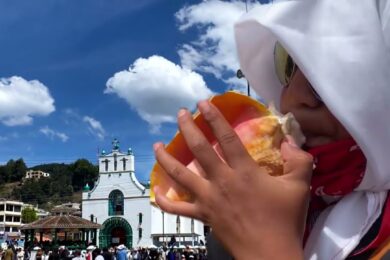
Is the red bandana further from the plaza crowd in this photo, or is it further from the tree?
→ the tree

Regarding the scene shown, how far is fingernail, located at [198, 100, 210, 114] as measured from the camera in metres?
0.81

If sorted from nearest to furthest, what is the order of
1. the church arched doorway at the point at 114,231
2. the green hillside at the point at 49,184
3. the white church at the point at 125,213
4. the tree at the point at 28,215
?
the white church at the point at 125,213
the church arched doorway at the point at 114,231
the tree at the point at 28,215
the green hillside at the point at 49,184

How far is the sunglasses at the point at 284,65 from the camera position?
1032 millimetres

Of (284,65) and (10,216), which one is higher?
(10,216)

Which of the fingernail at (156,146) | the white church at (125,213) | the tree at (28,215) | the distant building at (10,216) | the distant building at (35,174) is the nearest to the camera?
the fingernail at (156,146)

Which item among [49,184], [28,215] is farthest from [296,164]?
[49,184]

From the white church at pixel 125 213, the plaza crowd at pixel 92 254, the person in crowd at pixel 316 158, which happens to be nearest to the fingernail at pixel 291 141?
the person in crowd at pixel 316 158

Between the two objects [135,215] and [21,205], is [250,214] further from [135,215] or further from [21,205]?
[21,205]

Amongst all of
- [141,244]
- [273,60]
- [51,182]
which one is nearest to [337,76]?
[273,60]

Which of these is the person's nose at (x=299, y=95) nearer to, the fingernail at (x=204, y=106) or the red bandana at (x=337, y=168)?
the red bandana at (x=337, y=168)

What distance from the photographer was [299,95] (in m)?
0.98

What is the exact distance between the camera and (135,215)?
123 ft

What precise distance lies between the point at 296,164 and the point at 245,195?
0.10m

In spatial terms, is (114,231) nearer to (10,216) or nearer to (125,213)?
(125,213)
